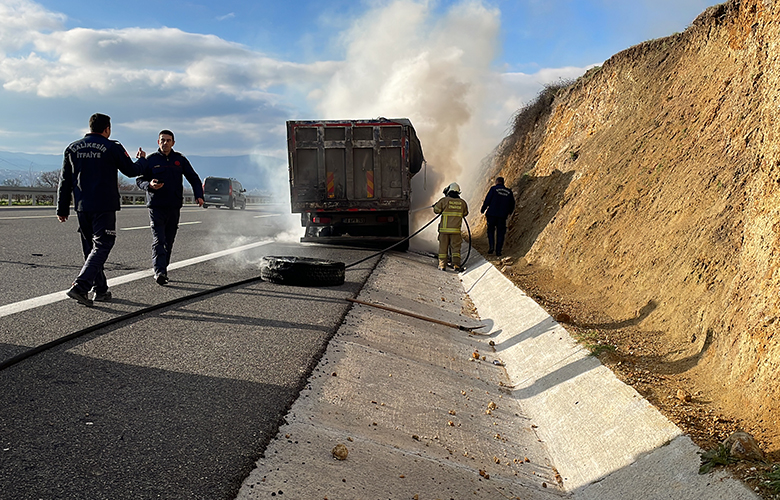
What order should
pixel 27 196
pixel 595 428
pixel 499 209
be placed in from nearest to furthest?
pixel 595 428 < pixel 499 209 < pixel 27 196

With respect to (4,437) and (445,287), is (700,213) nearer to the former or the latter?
(445,287)

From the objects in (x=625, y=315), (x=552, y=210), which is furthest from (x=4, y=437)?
(x=552, y=210)

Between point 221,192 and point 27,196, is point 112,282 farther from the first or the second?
point 221,192

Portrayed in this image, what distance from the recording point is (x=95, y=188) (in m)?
7.13

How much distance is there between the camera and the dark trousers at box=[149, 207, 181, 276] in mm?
8531

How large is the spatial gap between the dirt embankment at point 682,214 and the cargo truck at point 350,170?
3398 millimetres

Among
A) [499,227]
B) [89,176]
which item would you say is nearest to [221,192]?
[499,227]

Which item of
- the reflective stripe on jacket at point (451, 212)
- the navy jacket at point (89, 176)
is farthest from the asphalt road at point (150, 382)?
the reflective stripe on jacket at point (451, 212)

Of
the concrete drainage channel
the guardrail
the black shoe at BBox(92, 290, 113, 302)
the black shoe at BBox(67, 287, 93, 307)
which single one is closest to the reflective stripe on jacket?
the concrete drainage channel

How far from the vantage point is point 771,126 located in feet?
23.1

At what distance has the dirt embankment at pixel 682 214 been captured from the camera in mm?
5234

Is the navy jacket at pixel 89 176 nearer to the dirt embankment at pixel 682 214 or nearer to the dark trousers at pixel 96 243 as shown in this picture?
the dark trousers at pixel 96 243

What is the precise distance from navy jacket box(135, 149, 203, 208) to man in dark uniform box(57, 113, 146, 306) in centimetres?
108

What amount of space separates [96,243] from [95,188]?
0.62 m
